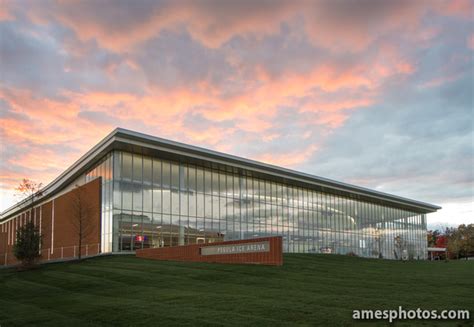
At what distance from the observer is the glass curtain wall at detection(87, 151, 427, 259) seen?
3644 cm

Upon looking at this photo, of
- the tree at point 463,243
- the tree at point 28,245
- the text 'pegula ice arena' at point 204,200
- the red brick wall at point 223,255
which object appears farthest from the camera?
the tree at point 463,243

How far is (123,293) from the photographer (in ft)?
50.7

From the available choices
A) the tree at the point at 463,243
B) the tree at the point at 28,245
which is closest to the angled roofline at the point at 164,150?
the tree at the point at 28,245

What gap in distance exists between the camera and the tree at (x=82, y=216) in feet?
125

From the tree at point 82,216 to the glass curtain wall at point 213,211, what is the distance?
78.5 inches

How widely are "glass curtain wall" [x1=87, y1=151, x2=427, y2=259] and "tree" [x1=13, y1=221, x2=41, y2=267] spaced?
212 inches

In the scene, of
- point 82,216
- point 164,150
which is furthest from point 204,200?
point 82,216

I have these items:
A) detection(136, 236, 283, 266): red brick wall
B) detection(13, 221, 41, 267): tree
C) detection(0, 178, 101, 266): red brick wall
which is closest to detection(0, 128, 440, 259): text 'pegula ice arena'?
detection(0, 178, 101, 266): red brick wall

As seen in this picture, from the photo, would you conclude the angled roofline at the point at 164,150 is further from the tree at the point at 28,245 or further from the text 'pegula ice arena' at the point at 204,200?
the tree at the point at 28,245

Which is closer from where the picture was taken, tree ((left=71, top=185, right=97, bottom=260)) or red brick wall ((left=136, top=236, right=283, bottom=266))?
red brick wall ((left=136, top=236, right=283, bottom=266))

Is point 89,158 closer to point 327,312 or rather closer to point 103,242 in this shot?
point 103,242

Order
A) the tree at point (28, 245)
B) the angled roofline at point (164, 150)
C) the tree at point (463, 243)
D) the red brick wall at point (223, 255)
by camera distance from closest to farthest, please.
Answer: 1. the red brick wall at point (223, 255)
2. the tree at point (28, 245)
3. the angled roofline at point (164, 150)
4. the tree at point (463, 243)

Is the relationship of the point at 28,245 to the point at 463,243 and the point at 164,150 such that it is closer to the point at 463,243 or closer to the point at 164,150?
the point at 164,150

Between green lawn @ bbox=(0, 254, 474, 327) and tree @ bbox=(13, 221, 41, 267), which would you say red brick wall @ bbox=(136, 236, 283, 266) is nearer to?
green lawn @ bbox=(0, 254, 474, 327)
